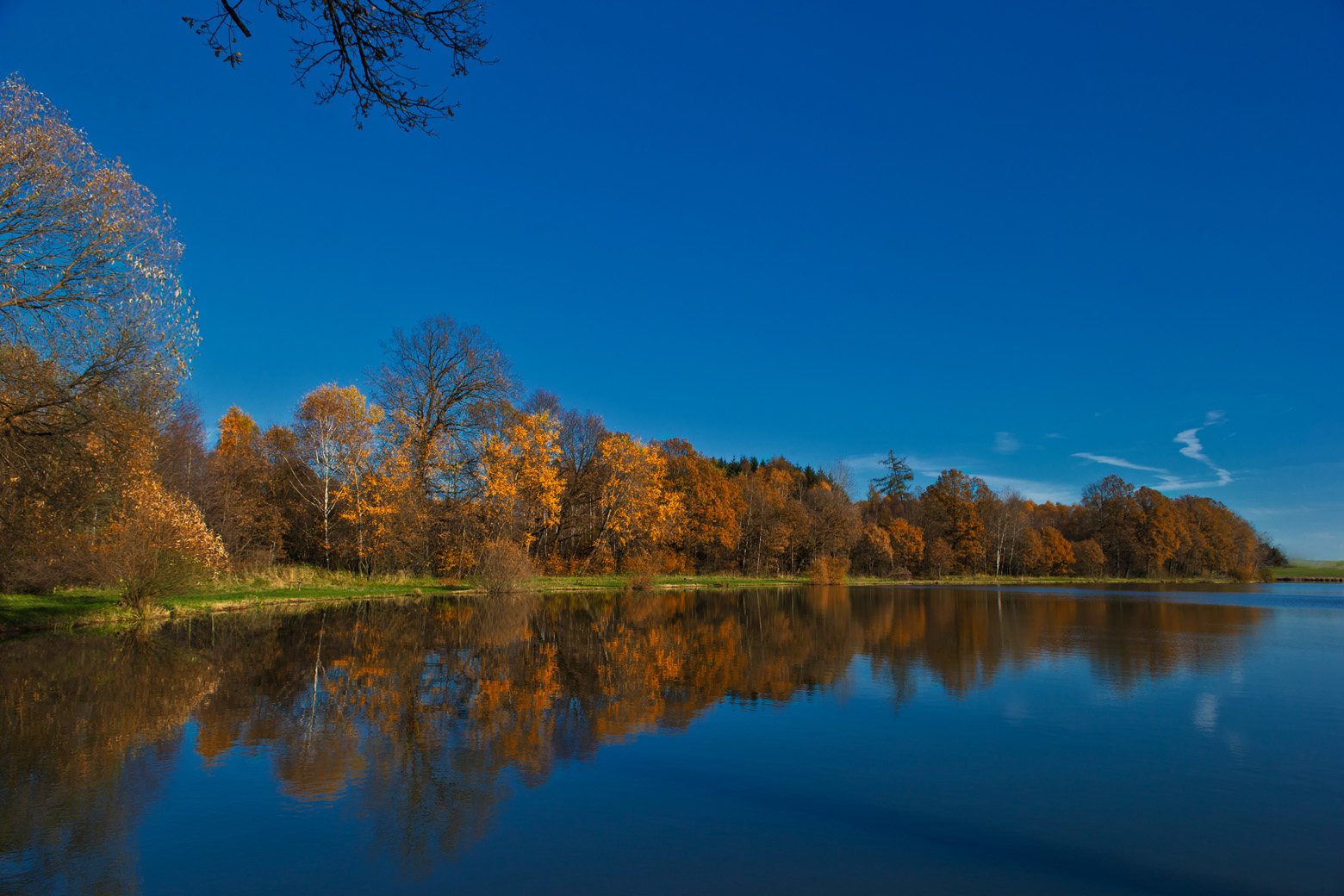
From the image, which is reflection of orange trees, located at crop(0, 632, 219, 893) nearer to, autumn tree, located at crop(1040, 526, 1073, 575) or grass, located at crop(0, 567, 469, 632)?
grass, located at crop(0, 567, 469, 632)

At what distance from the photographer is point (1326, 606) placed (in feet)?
131

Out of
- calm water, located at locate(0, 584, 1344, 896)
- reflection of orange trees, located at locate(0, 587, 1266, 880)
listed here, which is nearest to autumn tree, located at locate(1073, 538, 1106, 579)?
reflection of orange trees, located at locate(0, 587, 1266, 880)

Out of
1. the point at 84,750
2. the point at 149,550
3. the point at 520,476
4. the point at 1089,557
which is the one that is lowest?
the point at 84,750

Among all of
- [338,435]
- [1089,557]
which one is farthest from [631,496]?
[1089,557]

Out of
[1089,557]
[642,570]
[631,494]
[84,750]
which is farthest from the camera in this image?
[1089,557]

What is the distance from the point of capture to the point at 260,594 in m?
25.1

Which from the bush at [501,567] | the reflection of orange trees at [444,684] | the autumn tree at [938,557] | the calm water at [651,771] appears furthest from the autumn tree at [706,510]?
the calm water at [651,771]

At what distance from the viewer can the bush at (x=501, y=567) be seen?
32312 millimetres

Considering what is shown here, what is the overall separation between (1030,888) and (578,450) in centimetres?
4769

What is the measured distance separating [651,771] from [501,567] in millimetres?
26281

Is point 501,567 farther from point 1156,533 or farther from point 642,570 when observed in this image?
point 1156,533

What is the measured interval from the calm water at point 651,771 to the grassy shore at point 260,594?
3362 millimetres

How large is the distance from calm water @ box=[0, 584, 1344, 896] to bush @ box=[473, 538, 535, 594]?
1667 cm

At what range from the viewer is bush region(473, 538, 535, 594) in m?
32.3
